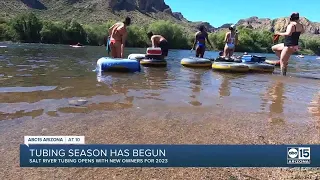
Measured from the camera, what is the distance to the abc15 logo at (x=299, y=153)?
3.14 meters

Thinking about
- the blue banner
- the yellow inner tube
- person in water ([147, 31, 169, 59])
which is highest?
person in water ([147, 31, 169, 59])

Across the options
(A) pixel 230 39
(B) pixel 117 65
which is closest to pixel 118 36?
(B) pixel 117 65

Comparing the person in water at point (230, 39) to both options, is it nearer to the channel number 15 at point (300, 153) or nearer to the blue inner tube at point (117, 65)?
the blue inner tube at point (117, 65)

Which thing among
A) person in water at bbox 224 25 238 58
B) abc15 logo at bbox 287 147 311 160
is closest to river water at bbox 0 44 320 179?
abc15 logo at bbox 287 147 311 160

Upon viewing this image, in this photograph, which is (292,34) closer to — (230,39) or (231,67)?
(231,67)

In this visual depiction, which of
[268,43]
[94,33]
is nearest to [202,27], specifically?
[94,33]

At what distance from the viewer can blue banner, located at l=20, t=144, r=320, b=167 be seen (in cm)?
308

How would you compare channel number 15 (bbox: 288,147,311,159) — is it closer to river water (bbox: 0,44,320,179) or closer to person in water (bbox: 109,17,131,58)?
river water (bbox: 0,44,320,179)

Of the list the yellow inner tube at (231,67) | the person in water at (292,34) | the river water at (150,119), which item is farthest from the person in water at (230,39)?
the river water at (150,119)

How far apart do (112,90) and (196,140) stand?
3.71 meters

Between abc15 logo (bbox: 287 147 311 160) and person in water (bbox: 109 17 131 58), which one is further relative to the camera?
person in water (bbox: 109 17 131 58)

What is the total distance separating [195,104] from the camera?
5902 mm

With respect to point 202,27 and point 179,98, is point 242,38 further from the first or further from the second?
point 179,98

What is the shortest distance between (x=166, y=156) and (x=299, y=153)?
134 centimetres
